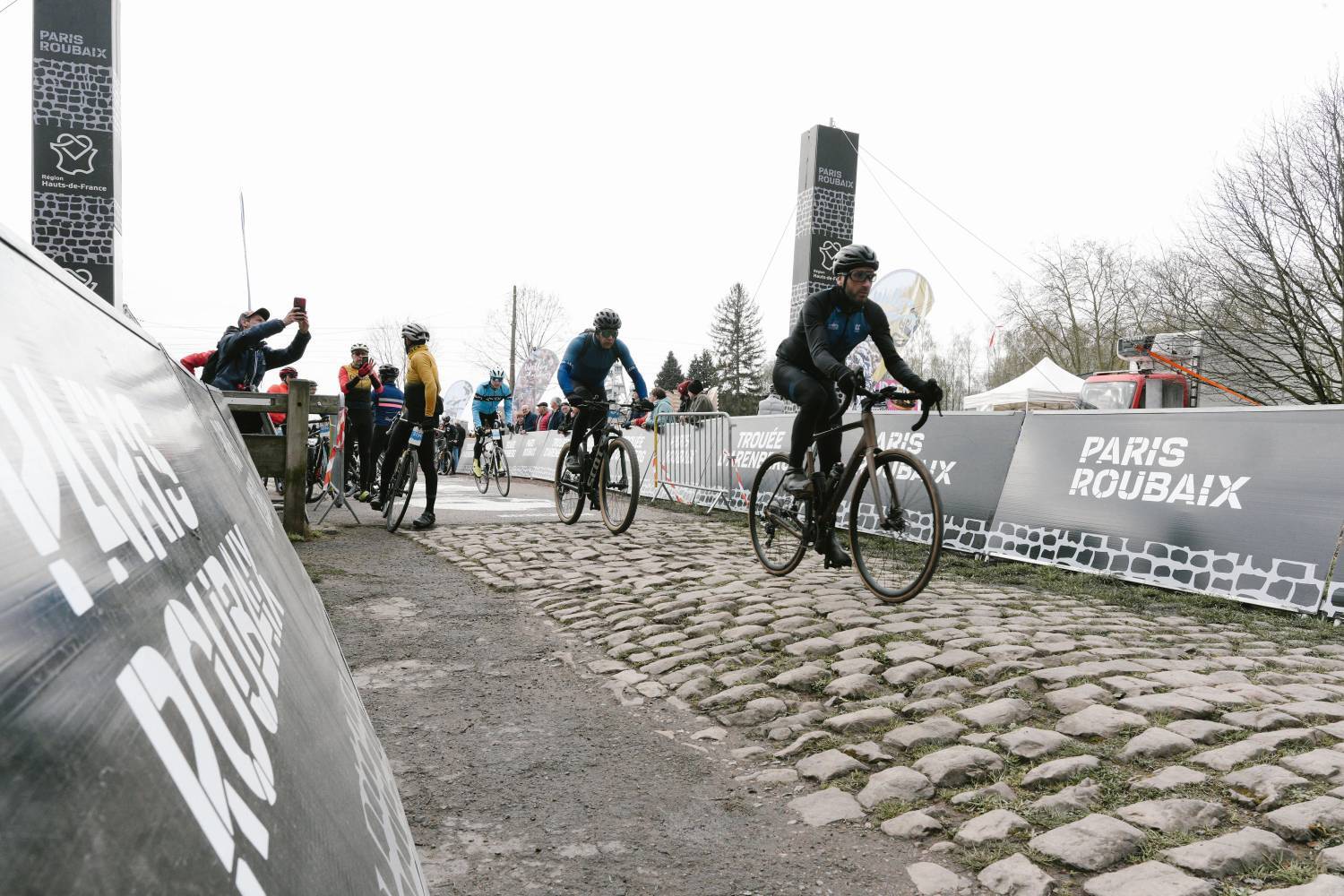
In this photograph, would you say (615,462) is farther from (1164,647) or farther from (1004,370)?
(1004,370)

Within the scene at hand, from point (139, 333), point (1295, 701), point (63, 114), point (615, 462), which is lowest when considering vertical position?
point (1295, 701)

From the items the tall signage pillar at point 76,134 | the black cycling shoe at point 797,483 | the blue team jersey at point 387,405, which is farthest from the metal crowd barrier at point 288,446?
the tall signage pillar at point 76,134

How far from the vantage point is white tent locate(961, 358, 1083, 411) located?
83.0 ft

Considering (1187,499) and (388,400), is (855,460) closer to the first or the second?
(1187,499)

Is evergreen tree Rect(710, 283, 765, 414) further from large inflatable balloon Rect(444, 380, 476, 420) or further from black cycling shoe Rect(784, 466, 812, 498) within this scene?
black cycling shoe Rect(784, 466, 812, 498)

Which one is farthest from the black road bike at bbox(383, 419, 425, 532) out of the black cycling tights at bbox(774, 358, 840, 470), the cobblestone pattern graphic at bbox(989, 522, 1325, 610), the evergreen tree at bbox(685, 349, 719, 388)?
the evergreen tree at bbox(685, 349, 719, 388)

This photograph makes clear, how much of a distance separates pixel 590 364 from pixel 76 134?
10.6 metres

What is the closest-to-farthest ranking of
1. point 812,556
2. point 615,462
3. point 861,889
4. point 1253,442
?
1. point 861,889
2. point 1253,442
3. point 812,556
4. point 615,462

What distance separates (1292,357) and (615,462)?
20.8 m

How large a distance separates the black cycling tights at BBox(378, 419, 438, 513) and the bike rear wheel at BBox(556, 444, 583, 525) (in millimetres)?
1291

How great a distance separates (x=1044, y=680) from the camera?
3.63 metres

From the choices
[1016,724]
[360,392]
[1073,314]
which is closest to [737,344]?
[1073,314]

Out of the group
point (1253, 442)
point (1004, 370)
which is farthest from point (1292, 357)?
point (1004, 370)

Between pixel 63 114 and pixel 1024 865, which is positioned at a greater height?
pixel 63 114
